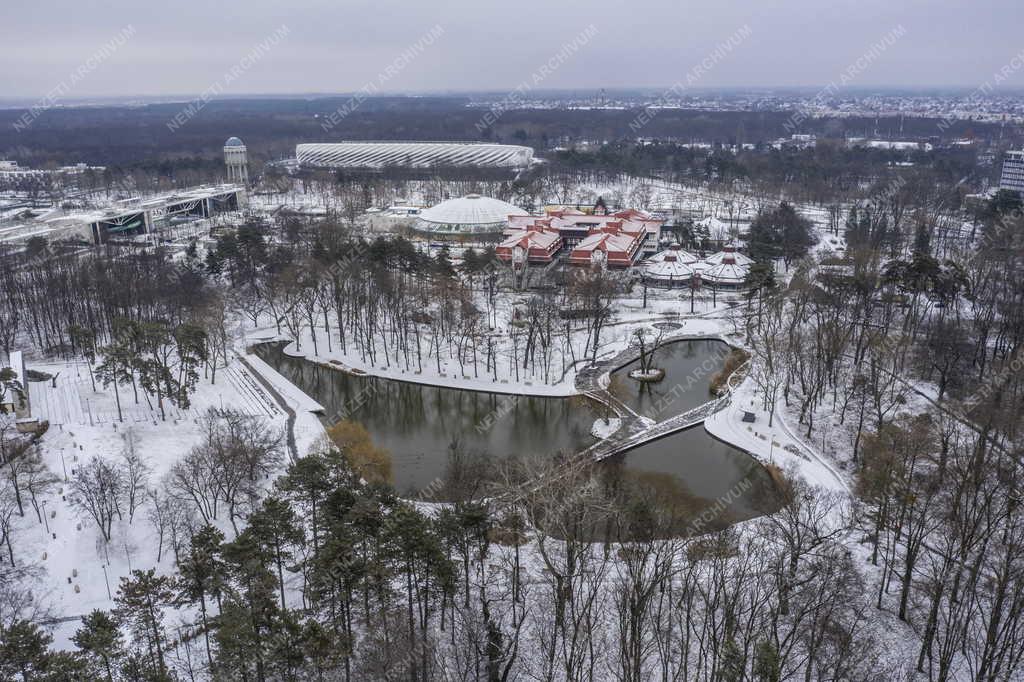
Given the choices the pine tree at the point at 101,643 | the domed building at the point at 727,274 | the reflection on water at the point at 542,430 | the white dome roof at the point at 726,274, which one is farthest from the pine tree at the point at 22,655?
the white dome roof at the point at 726,274

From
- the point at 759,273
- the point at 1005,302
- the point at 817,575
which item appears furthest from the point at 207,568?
the point at 1005,302

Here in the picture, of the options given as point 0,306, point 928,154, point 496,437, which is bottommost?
point 496,437

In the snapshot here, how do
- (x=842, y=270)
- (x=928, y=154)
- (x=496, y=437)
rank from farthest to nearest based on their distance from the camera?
(x=928, y=154) → (x=842, y=270) → (x=496, y=437)

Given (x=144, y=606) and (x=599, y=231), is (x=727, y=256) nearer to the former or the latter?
(x=599, y=231)

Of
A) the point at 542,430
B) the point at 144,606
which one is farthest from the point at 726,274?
the point at 144,606

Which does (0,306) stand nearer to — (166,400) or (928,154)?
(166,400)
